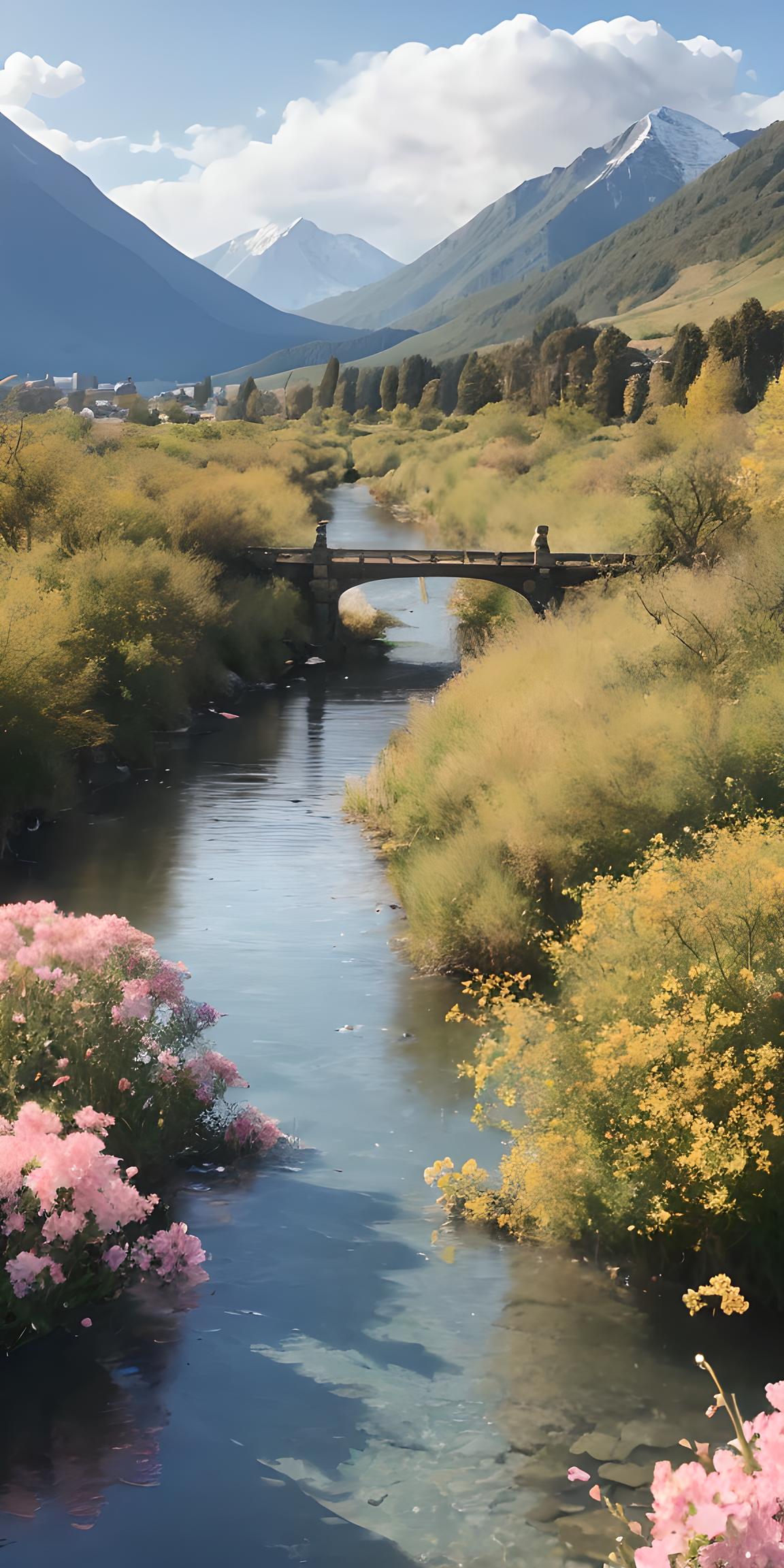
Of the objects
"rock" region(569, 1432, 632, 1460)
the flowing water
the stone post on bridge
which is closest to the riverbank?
the stone post on bridge

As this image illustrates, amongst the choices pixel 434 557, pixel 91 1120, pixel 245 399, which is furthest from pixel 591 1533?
pixel 245 399

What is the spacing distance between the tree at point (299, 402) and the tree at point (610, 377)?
7361 centimetres

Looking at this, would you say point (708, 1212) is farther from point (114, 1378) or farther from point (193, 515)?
point (193, 515)

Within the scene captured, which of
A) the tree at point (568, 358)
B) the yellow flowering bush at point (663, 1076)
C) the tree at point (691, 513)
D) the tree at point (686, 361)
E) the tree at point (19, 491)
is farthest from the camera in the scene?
the tree at point (568, 358)

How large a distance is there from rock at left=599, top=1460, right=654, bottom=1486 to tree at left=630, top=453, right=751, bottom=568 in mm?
28095

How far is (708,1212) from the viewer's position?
12008mm

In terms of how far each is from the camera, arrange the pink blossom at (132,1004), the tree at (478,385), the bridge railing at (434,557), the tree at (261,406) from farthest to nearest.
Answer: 1. the tree at (261,406)
2. the tree at (478,385)
3. the bridge railing at (434,557)
4. the pink blossom at (132,1004)

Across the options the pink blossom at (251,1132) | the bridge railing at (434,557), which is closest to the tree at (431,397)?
the bridge railing at (434,557)

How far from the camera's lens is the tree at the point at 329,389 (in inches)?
7190

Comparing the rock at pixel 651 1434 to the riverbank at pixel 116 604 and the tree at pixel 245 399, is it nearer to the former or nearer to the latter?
the riverbank at pixel 116 604

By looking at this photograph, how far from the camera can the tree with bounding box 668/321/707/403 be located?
8819cm

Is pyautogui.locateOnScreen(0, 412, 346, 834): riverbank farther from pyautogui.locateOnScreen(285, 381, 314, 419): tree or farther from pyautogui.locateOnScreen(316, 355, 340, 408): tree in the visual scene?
pyautogui.locateOnScreen(316, 355, 340, 408): tree

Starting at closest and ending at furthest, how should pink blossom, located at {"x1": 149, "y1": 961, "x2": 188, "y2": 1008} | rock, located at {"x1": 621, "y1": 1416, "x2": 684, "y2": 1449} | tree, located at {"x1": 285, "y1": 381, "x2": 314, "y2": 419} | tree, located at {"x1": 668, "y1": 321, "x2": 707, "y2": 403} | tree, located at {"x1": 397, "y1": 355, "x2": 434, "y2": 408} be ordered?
1. rock, located at {"x1": 621, "y1": 1416, "x2": 684, "y2": 1449}
2. pink blossom, located at {"x1": 149, "y1": 961, "x2": 188, "y2": 1008}
3. tree, located at {"x1": 668, "y1": 321, "x2": 707, "y2": 403}
4. tree, located at {"x1": 397, "y1": 355, "x2": 434, "y2": 408}
5. tree, located at {"x1": 285, "y1": 381, "x2": 314, "y2": 419}

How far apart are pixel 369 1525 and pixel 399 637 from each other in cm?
4904
